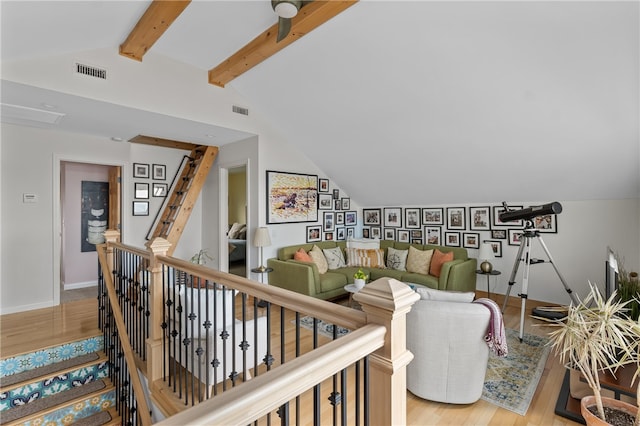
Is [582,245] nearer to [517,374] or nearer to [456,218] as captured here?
[456,218]

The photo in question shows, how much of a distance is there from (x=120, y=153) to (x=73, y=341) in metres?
2.90

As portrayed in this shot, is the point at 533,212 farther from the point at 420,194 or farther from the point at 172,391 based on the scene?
the point at 172,391

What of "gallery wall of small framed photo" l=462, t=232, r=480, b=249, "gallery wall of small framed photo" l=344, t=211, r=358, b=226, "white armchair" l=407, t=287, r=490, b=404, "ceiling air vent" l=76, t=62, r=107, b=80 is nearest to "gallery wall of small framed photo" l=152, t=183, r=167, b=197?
"ceiling air vent" l=76, t=62, r=107, b=80

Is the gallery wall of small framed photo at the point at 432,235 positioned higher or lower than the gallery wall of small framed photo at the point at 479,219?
lower

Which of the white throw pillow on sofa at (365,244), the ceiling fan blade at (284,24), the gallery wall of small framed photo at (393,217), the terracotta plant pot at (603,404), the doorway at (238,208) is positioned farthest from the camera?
the doorway at (238,208)

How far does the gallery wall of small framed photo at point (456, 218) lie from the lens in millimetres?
4969

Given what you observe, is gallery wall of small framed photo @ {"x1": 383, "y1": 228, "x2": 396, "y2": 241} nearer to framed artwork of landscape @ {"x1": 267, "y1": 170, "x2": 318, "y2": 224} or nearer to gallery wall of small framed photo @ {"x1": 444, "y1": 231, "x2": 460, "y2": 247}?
gallery wall of small framed photo @ {"x1": 444, "y1": 231, "x2": 460, "y2": 247}

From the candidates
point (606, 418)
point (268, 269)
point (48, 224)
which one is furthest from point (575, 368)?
point (48, 224)

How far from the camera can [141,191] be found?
507cm

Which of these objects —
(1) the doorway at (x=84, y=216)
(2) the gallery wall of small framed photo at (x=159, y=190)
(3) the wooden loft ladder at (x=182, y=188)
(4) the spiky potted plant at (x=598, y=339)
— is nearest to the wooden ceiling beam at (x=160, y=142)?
(3) the wooden loft ladder at (x=182, y=188)

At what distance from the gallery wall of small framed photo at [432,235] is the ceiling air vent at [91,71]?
194 inches

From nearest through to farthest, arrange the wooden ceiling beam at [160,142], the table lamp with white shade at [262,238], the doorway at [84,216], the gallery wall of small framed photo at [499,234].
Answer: the table lamp with white shade at [262,238] < the gallery wall of small framed photo at [499,234] < the wooden ceiling beam at [160,142] < the doorway at [84,216]

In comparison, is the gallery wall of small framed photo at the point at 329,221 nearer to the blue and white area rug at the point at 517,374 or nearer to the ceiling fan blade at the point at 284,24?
the blue and white area rug at the point at 517,374

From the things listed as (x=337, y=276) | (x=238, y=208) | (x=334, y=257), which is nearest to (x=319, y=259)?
(x=334, y=257)
